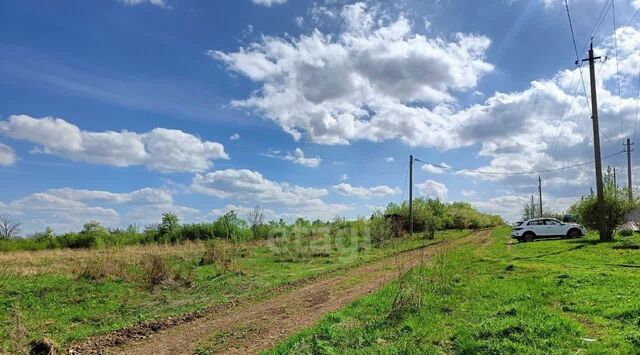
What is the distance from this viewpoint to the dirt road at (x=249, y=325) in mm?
Answer: 8711

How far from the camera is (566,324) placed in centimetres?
734

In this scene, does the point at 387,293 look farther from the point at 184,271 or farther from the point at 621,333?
the point at 184,271

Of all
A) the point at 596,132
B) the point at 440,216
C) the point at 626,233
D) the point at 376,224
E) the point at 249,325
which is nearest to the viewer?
the point at 249,325

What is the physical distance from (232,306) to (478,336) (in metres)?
7.64

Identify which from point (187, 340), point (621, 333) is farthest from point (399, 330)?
point (187, 340)

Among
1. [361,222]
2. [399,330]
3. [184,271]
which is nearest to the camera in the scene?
[399,330]

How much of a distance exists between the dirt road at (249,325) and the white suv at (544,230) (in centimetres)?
2231

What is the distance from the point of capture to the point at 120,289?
15461 millimetres

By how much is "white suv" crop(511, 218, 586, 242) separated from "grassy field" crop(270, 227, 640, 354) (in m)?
19.9

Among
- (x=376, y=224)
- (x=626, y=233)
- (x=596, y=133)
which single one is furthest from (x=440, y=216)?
(x=596, y=133)

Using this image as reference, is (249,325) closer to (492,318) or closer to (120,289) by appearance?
(492,318)

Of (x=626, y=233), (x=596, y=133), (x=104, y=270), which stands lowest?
(x=104, y=270)

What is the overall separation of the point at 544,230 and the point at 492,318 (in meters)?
28.8

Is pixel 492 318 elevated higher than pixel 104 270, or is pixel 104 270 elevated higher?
pixel 492 318
